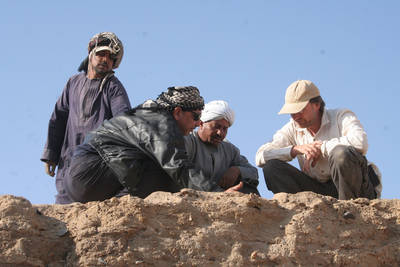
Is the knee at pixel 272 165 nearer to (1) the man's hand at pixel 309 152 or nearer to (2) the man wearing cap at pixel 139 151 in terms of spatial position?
(1) the man's hand at pixel 309 152

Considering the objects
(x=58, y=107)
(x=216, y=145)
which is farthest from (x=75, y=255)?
(x=58, y=107)

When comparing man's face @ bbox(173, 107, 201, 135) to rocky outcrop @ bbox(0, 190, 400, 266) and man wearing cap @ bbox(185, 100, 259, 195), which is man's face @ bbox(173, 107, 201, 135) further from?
A: rocky outcrop @ bbox(0, 190, 400, 266)

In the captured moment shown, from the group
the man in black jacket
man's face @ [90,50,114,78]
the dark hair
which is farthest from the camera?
man's face @ [90,50,114,78]

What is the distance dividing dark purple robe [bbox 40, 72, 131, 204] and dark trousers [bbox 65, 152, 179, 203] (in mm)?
1150

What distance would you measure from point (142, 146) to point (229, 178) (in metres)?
0.92

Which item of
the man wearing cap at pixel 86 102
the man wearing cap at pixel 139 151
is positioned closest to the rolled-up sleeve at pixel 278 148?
the man wearing cap at pixel 139 151

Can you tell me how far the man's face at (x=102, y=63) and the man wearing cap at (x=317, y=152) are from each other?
152 cm

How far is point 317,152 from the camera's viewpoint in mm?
5387

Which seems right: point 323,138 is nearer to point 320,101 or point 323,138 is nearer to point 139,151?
point 320,101

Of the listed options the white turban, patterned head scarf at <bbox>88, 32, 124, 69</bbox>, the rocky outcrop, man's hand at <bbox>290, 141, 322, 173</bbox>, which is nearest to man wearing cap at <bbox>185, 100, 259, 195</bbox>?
the white turban

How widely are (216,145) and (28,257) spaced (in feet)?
8.24

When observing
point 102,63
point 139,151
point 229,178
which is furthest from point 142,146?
point 102,63

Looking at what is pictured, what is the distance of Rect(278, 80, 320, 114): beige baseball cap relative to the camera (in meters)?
5.61

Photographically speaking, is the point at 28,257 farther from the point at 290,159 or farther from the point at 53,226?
the point at 290,159
